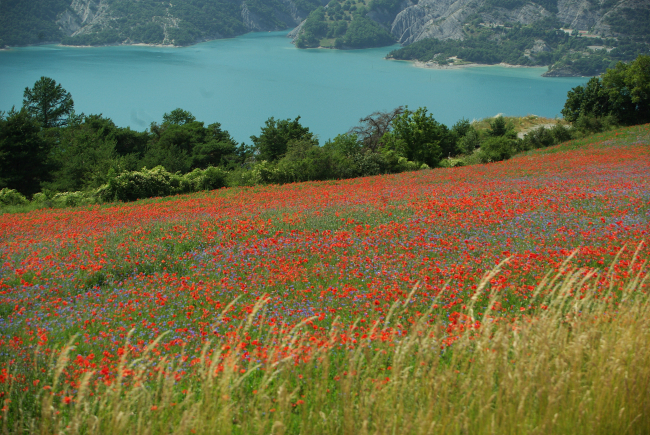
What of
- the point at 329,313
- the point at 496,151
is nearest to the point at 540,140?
the point at 496,151

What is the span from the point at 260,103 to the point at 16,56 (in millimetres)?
114743

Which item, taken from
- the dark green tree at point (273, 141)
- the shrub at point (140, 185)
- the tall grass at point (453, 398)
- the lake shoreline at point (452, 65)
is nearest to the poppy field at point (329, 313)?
the tall grass at point (453, 398)

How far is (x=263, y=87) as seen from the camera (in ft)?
493

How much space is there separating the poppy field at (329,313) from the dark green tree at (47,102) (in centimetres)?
7519

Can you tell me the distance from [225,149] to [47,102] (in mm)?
41031

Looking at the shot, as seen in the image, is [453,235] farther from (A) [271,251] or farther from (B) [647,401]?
(B) [647,401]

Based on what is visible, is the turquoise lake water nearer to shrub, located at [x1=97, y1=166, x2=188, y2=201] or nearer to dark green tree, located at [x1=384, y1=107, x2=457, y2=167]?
dark green tree, located at [x1=384, y1=107, x2=457, y2=167]

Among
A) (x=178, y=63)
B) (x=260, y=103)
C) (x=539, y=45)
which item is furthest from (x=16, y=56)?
(x=539, y=45)

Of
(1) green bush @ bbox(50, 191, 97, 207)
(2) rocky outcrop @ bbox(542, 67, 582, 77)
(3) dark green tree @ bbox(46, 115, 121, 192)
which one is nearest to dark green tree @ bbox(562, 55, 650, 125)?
(1) green bush @ bbox(50, 191, 97, 207)

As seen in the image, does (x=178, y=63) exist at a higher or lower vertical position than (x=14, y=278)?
higher

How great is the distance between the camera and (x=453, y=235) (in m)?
9.40

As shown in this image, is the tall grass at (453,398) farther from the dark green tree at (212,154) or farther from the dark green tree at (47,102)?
the dark green tree at (47,102)

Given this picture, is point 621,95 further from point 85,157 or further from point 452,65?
point 452,65

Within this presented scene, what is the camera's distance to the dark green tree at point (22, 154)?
4038cm
